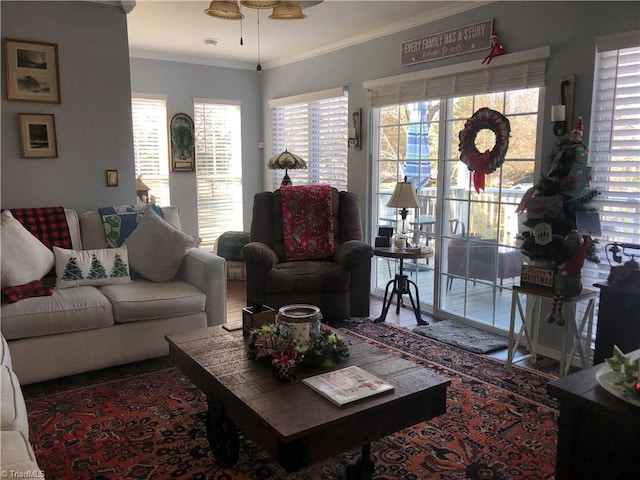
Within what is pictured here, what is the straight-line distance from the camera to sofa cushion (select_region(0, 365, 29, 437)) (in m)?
1.72

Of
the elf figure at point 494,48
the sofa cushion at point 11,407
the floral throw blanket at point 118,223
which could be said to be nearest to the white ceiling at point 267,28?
the elf figure at point 494,48

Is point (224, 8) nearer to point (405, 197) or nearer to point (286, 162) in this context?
point (405, 197)

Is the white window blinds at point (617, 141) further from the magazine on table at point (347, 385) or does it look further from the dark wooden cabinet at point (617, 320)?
the magazine on table at point (347, 385)

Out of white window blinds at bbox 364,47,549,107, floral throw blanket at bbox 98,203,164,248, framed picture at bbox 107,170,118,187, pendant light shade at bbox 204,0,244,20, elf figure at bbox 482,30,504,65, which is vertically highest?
pendant light shade at bbox 204,0,244,20

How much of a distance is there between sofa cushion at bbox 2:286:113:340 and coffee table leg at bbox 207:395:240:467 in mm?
1234

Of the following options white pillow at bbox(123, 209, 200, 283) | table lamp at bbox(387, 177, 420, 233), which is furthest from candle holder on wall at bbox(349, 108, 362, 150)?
white pillow at bbox(123, 209, 200, 283)

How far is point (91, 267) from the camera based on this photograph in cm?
342

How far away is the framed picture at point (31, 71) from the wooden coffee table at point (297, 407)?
237 centimetres

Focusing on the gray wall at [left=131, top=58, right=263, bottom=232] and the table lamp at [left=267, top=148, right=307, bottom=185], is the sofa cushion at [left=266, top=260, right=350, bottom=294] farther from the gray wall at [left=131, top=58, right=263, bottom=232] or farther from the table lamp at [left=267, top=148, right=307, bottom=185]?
the gray wall at [left=131, top=58, right=263, bottom=232]

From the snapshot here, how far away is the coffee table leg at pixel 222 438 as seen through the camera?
6.99 feet

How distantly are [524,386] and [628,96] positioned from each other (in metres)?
1.77

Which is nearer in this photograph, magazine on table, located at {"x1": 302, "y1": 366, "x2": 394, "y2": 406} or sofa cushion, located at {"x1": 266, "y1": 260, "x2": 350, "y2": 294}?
magazine on table, located at {"x1": 302, "y1": 366, "x2": 394, "y2": 406}

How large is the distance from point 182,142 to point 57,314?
3.42 m

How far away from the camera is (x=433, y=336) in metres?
3.84
